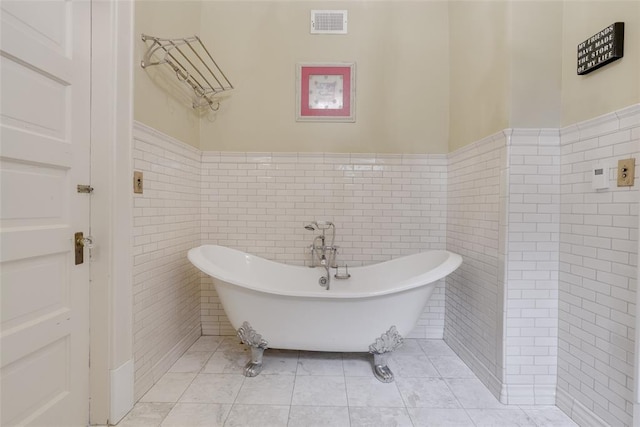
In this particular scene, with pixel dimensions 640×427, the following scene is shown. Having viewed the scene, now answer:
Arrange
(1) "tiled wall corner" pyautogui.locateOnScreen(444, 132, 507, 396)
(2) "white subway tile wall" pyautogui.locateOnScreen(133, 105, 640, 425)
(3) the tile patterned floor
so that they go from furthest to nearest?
(1) "tiled wall corner" pyautogui.locateOnScreen(444, 132, 507, 396)
(3) the tile patterned floor
(2) "white subway tile wall" pyautogui.locateOnScreen(133, 105, 640, 425)

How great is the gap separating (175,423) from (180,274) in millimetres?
925

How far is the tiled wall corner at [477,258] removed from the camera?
1642 mm

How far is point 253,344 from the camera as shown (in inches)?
68.9

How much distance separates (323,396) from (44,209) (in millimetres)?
1592

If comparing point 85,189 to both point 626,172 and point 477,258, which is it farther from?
point 626,172

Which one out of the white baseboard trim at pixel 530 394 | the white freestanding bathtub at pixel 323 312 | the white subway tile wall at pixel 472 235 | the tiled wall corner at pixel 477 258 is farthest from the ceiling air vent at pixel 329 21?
the white baseboard trim at pixel 530 394

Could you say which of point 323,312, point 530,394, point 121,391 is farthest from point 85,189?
point 530,394

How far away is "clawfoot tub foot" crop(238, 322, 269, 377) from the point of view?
68.2 inches

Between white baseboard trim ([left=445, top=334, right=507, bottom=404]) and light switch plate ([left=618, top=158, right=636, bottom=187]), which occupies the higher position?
light switch plate ([left=618, top=158, right=636, bottom=187])

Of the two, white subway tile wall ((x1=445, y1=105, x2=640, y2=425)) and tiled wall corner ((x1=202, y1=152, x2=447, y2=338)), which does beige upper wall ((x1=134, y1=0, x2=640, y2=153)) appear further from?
white subway tile wall ((x1=445, y1=105, x2=640, y2=425))

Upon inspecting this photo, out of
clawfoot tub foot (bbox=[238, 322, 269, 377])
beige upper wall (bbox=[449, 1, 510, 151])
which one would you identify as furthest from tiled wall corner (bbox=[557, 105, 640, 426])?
clawfoot tub foot (bbox=[238, 322, 269, 377])

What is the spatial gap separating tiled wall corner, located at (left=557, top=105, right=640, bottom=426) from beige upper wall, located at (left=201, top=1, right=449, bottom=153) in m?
1.06

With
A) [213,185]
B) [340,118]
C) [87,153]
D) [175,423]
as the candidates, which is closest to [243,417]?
[175,423]

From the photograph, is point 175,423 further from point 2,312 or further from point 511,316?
point 511,316
